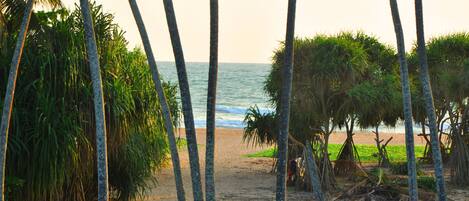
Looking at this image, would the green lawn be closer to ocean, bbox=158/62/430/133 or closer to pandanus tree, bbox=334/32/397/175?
pandanus tree, bbox=334/32/397/175

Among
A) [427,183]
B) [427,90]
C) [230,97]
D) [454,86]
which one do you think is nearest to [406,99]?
[427,90]

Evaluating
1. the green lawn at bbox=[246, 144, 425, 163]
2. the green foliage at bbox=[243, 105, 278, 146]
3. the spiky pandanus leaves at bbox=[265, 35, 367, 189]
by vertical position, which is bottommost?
the green lawn at bbox=[246, 144, 425, 163]

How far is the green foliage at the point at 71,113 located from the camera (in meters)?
13.2

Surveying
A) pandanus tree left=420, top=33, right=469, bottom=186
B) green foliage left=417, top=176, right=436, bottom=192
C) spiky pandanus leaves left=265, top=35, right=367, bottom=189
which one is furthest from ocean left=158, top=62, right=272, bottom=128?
green foliage left=417, top=176, right=436, bottom=192

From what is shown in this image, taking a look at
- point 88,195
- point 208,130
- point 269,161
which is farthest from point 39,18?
point 269,161

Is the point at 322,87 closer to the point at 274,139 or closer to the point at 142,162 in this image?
the point at 274,139

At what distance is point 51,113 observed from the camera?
1324 centimetres

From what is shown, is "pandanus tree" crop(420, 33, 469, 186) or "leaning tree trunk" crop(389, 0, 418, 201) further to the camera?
"pandanus tree" crop(420, 33, 469, 186)

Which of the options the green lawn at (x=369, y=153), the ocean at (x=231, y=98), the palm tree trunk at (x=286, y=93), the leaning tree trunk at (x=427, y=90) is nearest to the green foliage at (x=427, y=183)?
the green lawn at (x=369, y=153)

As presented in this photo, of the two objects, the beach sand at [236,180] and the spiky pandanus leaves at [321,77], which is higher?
the spiky pandanus leaves at [321,77]

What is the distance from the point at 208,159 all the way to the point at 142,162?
6.70 m

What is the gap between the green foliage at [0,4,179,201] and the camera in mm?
13211

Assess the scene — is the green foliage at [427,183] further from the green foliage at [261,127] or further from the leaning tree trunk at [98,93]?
the leaning tree trunk at [98,93]

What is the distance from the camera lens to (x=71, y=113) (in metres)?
13.6
